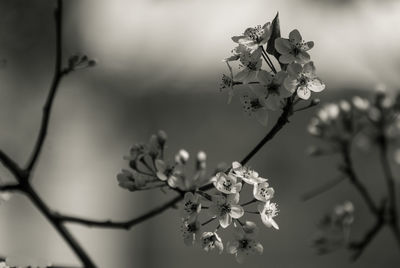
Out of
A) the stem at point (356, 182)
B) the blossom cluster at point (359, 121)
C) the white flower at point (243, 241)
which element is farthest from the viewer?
the blossom cluster at point (359, 121)

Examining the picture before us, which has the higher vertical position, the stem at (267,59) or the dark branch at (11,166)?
the stem at (267,59)

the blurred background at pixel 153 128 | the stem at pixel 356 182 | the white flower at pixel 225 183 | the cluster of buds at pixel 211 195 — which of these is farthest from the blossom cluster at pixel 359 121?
the blurred background at pixel 153 128

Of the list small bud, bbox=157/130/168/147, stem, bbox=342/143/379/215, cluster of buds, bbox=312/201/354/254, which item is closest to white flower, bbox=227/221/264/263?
small bud, bbox=157/130/168/147

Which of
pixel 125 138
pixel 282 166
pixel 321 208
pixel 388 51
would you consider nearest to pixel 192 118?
pixel 125 138

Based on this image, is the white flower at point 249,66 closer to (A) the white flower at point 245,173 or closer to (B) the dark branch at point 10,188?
(A) the white flower at point 245,173

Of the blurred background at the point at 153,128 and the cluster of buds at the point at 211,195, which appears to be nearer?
the cluster of buds at the point at 211,195

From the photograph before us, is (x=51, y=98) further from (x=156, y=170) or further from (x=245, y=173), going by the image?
(x=245, y=173)

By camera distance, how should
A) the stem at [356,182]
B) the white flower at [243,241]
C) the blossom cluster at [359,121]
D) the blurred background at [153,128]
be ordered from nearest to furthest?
the white flower at [243,241], the stem at [356,182], the blossom cluster at [359,121], the blurred background at [153,128]

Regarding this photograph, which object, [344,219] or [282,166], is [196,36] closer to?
[282,166]
